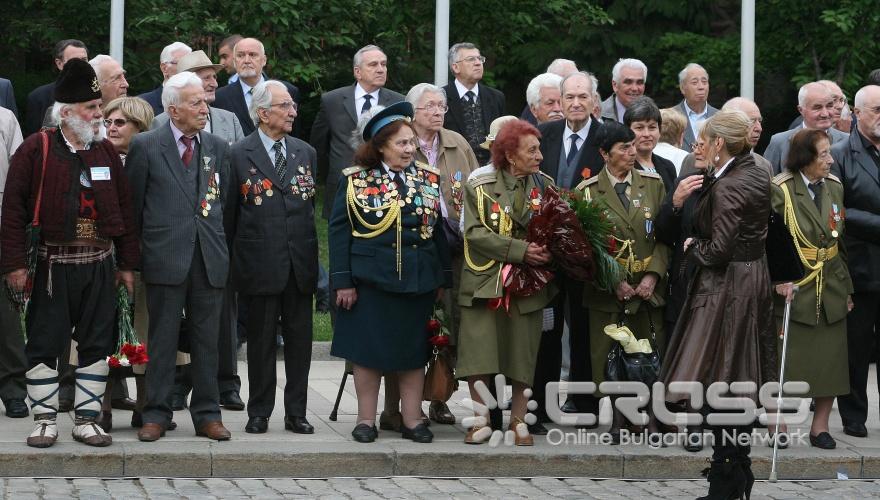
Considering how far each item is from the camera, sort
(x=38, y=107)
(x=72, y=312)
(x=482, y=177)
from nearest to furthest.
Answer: (x=72, y=312) < (x=482, y=177) < (x=38, y=107)

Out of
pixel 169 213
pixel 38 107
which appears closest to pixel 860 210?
pixel 169 213

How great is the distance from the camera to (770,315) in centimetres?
877

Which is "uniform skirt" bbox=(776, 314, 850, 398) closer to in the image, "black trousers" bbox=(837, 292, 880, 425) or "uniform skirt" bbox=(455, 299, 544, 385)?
"black trousers" bbox=(837, 292, 880, 425)

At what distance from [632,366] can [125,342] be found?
307cm

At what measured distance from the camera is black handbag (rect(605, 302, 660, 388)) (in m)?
10.0

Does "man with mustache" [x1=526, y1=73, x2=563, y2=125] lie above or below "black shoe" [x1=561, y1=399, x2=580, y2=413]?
above

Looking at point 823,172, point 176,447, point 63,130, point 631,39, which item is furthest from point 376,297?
point 631,39

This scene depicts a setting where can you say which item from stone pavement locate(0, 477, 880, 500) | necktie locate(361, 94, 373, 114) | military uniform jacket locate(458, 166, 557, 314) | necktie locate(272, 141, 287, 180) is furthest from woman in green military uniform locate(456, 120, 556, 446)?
necktie locate(361, 94, 373, 114)

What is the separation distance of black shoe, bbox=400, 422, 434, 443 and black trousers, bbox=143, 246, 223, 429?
3.77 ft

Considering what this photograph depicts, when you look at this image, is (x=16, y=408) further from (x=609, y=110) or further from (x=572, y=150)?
(x=609, y=110)

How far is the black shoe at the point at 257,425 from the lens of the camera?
32.7ft

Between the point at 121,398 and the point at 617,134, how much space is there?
3.64 m

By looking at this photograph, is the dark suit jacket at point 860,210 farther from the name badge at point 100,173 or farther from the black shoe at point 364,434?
the name badge at point 100,173

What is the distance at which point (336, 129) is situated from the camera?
476 inches
